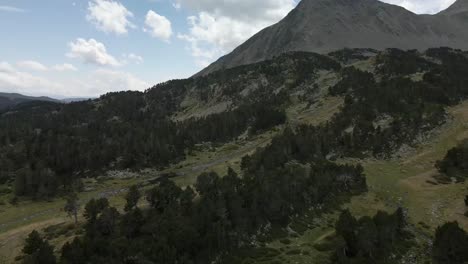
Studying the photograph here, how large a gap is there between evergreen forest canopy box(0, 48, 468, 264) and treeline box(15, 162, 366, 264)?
0.18 metres

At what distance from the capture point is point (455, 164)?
279ft

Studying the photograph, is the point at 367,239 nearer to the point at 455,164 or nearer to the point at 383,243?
the point at 383,243

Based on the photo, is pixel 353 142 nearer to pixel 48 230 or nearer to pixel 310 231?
pixel 310 231

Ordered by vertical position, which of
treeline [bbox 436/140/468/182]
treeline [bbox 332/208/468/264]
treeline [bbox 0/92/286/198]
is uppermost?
treeline [bbox 0/92/286/198]

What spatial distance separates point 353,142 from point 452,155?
23.7m

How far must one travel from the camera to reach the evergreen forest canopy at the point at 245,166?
167 ft

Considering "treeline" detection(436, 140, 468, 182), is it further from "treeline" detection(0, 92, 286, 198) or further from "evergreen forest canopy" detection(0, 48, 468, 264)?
"treeline" detection(0, 92, 286, 198)

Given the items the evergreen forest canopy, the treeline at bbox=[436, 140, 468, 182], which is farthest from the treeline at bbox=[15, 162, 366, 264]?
the treeline at bbox=[436, 140, 468, 182]

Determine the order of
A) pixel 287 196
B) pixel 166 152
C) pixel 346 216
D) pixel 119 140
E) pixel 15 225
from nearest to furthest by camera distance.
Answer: pixel 346 216
pixel 287 196
pixel 15 225
pixel 166 152
pixel 119 140

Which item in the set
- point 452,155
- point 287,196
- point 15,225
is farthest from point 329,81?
point 15,225

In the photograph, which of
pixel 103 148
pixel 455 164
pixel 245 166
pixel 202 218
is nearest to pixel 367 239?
pixel 202 218

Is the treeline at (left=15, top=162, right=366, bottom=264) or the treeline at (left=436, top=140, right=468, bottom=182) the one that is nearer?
the treeline at (left=15, top=162, right=366, bottom=264)

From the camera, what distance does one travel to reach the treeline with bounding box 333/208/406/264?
163 feet

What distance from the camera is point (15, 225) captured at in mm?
83625
